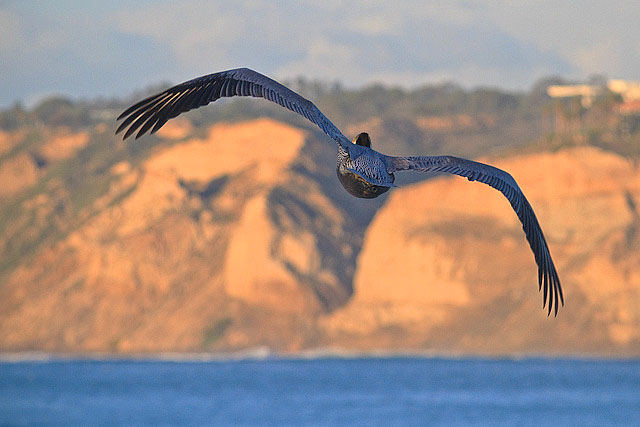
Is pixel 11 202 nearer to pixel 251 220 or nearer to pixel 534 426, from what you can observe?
pixel 251 220

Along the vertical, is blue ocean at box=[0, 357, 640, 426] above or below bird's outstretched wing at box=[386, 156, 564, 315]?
below

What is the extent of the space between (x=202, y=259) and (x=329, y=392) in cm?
3015

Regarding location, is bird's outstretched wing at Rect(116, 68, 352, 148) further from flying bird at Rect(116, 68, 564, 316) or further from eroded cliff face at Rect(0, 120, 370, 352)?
eroded cliff face at Rect(0, 120, 370, 352)

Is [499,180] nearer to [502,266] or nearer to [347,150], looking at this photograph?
[347,150]

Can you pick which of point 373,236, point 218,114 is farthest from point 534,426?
point 218,114

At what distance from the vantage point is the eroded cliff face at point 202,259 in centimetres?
9412

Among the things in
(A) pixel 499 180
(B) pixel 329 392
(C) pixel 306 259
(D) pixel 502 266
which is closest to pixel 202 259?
(C) pixel 306 259

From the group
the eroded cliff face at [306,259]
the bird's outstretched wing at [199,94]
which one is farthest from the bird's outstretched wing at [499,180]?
the eroded cliff face at [306,259]

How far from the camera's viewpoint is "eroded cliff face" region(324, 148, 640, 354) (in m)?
81.9

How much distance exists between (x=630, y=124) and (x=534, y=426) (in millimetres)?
55941

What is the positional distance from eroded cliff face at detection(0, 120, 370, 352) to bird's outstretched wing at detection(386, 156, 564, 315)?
3314 inches

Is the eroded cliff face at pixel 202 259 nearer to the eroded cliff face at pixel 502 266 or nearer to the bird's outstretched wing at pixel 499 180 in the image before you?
the eroded cliff face at pixel 502 266

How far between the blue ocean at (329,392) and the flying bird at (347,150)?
4511 centimetres

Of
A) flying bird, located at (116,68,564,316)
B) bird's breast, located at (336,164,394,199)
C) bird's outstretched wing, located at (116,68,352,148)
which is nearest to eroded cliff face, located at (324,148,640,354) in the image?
flying bird, located at (116,68,564,316)
